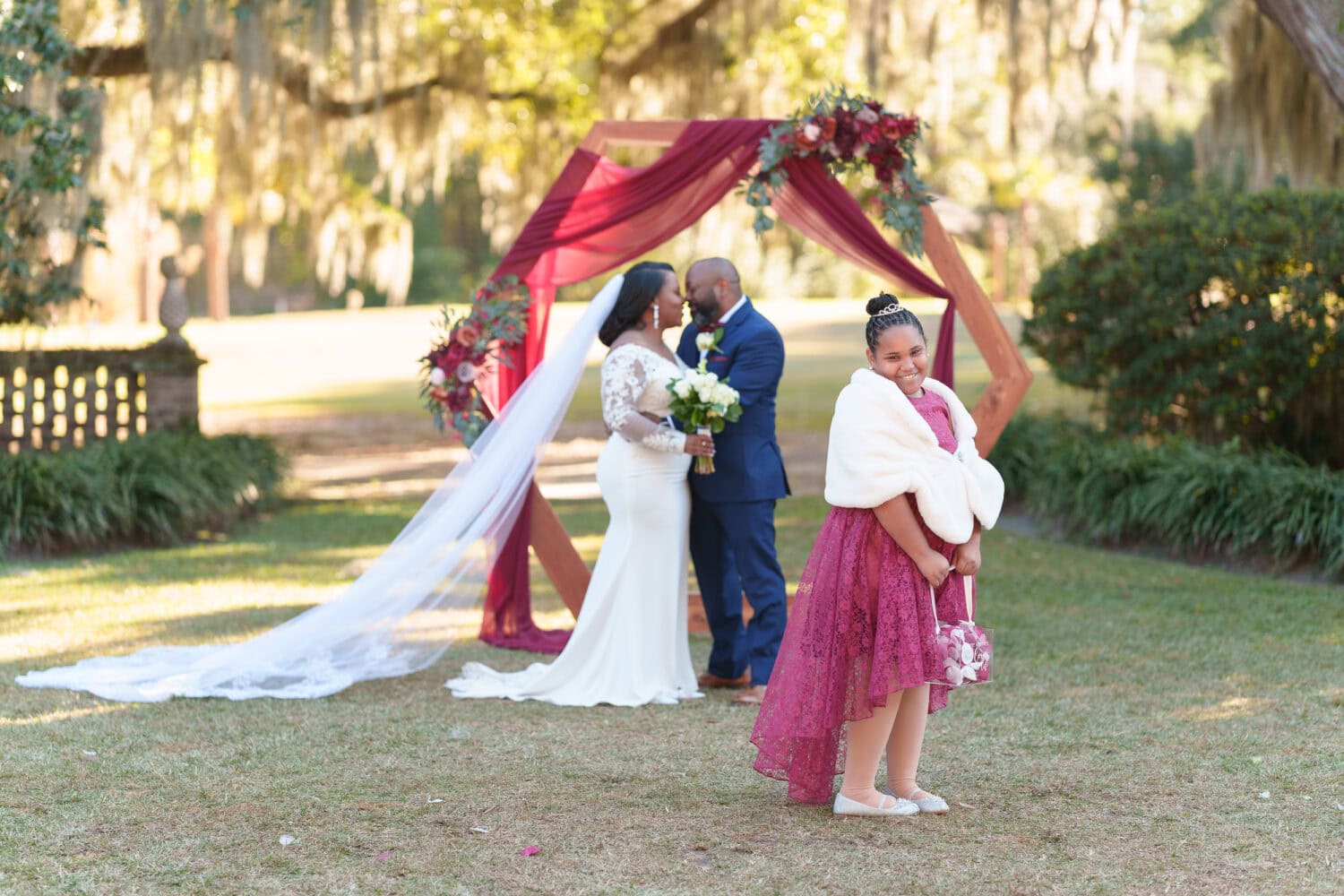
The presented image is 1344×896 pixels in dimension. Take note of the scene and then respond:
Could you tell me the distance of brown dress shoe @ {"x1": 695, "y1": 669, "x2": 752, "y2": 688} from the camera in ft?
22.2

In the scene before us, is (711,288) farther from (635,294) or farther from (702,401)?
(702,401)

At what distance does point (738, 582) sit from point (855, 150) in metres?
2.13

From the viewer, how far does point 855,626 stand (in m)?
4.65

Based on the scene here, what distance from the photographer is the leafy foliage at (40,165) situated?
32.4 ft

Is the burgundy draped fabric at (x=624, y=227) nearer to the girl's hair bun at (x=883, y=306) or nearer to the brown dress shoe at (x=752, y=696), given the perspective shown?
the brown dress shoe at (x=752, y=696)

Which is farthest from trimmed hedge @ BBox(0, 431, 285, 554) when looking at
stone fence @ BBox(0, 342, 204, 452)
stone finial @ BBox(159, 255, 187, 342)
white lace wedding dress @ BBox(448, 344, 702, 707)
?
white lace wedding dress @ BBox(448, 344, 702, 707)

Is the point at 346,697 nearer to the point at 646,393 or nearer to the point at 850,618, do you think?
the point at 646,393

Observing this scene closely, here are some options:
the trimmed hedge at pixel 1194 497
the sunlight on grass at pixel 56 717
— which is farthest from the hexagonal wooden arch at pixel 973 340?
the trimmed hedge at pixel 1194 497

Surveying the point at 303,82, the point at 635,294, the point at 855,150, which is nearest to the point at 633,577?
the point at 635,294

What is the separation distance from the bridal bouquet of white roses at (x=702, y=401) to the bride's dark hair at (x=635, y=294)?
0.41 meters

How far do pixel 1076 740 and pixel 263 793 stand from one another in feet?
9.68

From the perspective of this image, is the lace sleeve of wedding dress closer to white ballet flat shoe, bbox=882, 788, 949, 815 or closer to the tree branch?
white ballet flat shoe, bbox=882, 788, 949, 815

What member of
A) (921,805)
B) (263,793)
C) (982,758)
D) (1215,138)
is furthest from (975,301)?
(1215,138)

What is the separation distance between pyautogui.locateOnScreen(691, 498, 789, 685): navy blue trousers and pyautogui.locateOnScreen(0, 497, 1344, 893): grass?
30 centimetres
